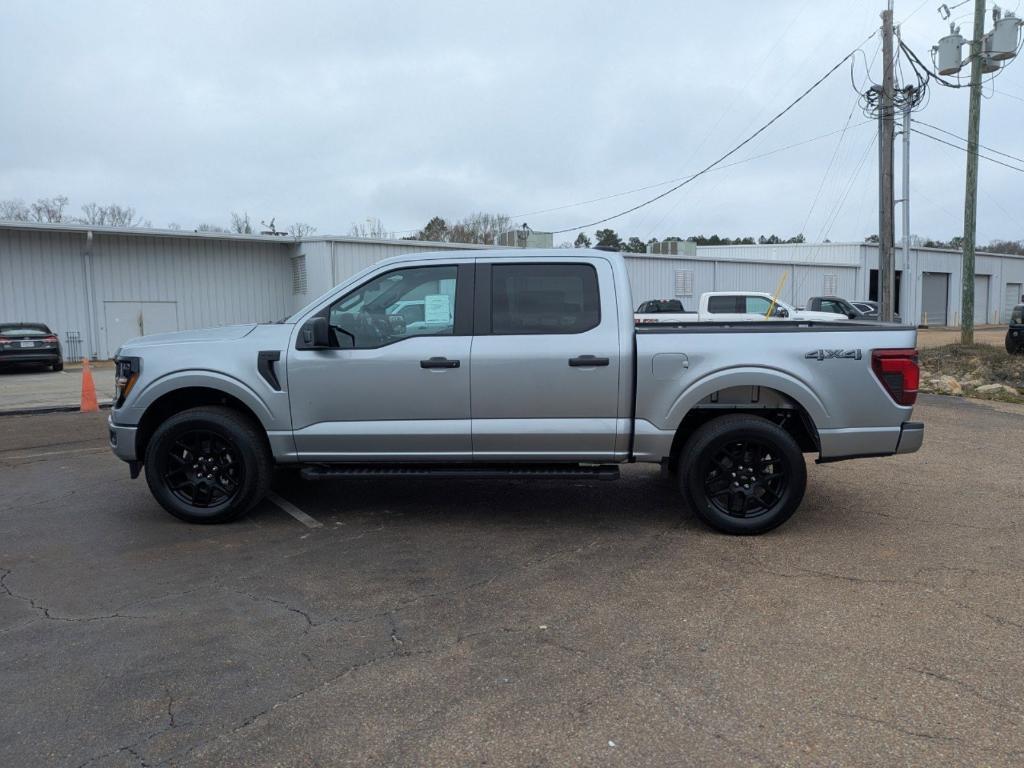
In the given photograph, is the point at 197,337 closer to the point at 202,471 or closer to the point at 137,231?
the point at 202,471

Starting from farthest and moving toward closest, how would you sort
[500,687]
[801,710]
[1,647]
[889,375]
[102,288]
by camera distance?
[102,288] → [889,375] → [1,647] → [500,687] → [801,710]

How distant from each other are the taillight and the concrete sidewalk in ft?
40.8

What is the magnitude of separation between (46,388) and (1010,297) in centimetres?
5167

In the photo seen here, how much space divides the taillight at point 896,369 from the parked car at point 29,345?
20.6 m

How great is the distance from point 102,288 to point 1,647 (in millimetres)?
22673

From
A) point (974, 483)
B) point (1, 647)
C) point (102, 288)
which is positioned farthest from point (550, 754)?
point (102, 288)

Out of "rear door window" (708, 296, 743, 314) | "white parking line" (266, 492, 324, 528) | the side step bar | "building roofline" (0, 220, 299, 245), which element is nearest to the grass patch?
"rear door window" (708, 296, 743, 314)

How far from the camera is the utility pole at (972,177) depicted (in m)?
18.4

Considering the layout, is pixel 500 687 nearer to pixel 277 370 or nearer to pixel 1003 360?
pixel 277 370

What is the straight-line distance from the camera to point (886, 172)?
16.7 m

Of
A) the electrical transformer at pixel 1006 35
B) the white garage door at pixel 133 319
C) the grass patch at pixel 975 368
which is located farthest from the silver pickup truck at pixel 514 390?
the white garage door at pixel 133 319

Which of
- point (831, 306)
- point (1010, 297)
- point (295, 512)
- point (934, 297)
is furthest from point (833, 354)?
point (1010, 297)

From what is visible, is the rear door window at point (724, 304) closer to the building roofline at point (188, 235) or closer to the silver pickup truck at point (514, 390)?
the building roofline at point (188, 235)

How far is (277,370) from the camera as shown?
18.1 feet
